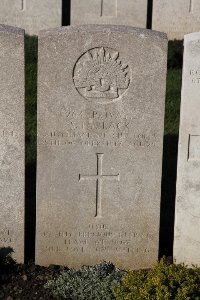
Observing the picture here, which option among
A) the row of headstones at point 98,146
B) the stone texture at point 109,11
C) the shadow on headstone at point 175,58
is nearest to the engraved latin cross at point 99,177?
the row of headstones at point 98,146

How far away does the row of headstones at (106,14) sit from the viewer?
47.0ft

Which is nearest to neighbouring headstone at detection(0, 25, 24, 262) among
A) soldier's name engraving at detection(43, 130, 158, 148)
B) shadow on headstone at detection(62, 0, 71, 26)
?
soldier's name engraving at detection(43, 130, 158, 148)

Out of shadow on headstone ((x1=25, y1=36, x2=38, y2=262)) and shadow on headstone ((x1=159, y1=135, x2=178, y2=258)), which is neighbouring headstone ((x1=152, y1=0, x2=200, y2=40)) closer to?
shadow on headstone ((x1=25, y1=36, x2=38, y2=262))

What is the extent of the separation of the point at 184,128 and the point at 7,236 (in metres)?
1.83

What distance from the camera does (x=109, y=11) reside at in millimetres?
14656

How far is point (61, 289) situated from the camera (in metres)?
5.88

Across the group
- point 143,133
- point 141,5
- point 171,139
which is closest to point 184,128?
point 143,133

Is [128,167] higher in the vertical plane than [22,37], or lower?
lower

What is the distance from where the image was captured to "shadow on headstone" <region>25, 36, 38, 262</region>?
6.91m

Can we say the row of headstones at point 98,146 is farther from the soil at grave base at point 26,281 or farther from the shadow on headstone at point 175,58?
the shadow on headstone at point 175,58

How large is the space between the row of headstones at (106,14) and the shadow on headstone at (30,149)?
5.42 ft

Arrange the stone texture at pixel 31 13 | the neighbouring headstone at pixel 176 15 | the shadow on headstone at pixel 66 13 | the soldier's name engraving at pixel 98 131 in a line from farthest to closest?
1. the shadow on headstone at pixel 66 13
2. the neighbouring headstone at pixel 176 15
3. the stone texture at pixel 31 13
4. the soldier's name engraving at pixel 98 131

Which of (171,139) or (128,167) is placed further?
(171,139)

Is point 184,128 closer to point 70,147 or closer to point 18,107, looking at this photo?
point 70,147
